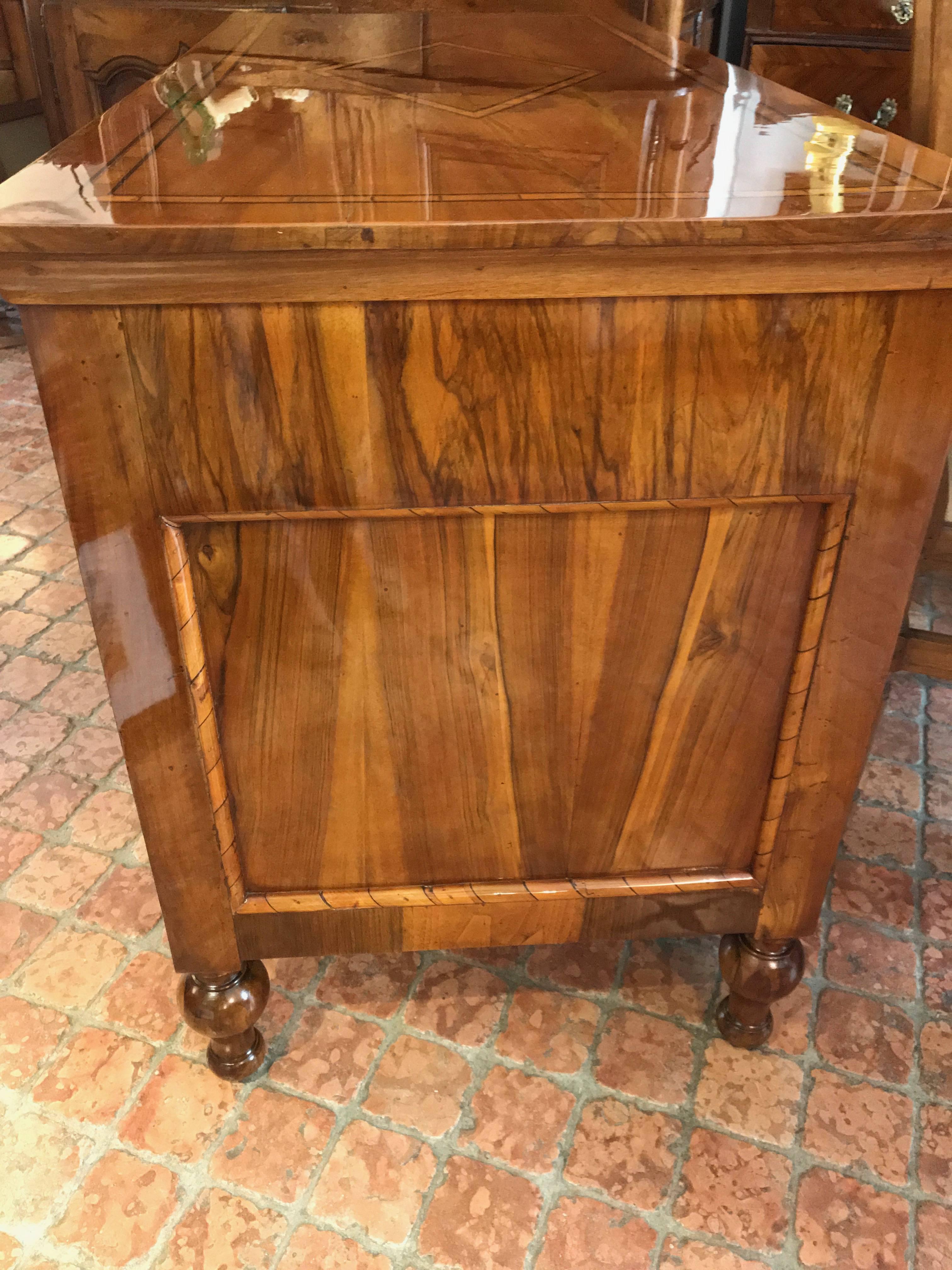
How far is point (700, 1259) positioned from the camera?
0.89m

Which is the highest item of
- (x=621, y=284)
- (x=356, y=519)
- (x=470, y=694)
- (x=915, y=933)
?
(x=621, y=284)

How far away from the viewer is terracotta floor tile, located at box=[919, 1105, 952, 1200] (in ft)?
3.08

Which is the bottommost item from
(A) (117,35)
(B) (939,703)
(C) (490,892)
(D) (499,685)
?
(B) (939,703)

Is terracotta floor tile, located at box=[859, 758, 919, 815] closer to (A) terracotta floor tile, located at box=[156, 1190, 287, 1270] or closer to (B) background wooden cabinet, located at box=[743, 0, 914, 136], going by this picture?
(A) terracotta floor tile, located at box=[156, 1190, 287, 1270]

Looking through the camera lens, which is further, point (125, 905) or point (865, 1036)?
point (125, 905)

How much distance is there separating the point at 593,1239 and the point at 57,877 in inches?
29.3

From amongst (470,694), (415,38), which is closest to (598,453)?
(470,694)

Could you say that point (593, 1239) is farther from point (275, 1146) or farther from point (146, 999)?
point (146, 999)

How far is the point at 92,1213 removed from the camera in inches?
36.1

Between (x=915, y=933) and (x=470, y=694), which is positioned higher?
(x=470, y=694)

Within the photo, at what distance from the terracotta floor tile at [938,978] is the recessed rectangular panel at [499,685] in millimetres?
404

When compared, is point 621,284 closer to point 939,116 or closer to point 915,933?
point 939,116

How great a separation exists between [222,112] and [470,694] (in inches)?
18.6

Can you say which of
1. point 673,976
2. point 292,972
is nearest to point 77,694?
point 292,972
